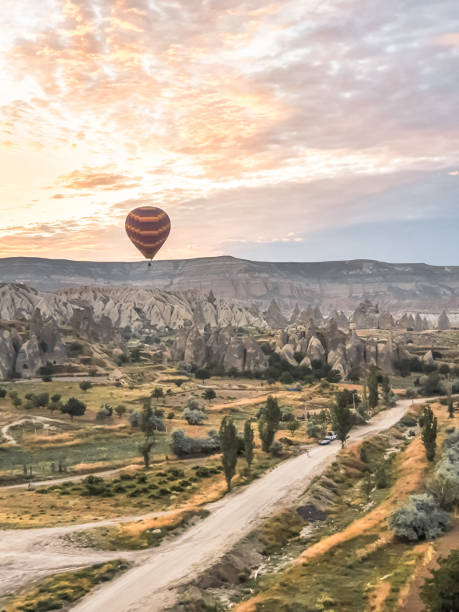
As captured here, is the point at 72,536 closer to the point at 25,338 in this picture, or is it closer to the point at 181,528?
the point at 181,528

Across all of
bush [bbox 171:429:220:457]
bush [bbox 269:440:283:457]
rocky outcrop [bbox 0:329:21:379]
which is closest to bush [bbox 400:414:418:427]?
bush [bbox 269:440:283:457]

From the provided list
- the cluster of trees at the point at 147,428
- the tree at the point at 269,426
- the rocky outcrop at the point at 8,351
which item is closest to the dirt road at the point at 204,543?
the tree at the point at 269,426

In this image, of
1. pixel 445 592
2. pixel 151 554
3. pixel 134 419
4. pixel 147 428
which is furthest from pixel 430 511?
pixel 134 419

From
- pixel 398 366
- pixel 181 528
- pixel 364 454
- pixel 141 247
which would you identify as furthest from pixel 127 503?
pixel 398 366

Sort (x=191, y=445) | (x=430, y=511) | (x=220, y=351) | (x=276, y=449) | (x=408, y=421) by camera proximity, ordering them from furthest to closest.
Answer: (x=220, y=351)
(x=408, y=421)
(x=191, y=445)
(x=276, y=449)
(x=430, y=511)

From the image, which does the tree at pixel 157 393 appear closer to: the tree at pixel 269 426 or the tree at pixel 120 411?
the tree at pixel 120 411

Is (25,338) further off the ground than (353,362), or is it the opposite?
(25,338)

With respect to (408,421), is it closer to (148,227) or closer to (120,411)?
(120,411)
